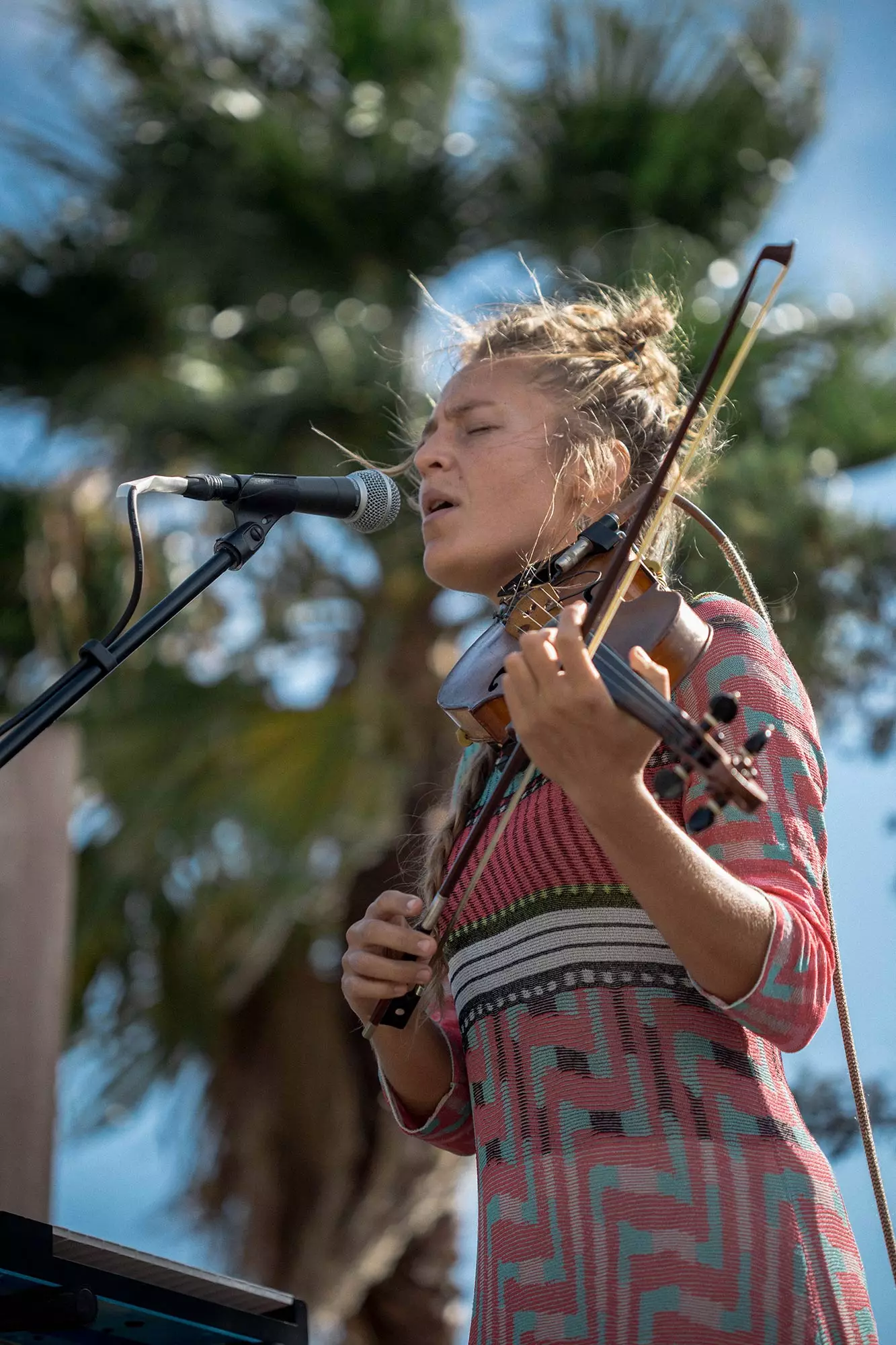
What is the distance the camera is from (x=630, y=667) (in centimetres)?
110

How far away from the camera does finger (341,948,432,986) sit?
1337mm

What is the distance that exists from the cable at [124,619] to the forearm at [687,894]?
1.92 feet

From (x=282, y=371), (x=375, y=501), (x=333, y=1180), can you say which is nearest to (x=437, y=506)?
(x=375, y=501)

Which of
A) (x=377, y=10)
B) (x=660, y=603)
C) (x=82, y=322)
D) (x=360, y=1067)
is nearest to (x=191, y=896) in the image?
(x=360, y=1067)

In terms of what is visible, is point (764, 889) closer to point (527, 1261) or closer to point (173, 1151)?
point (527, 1261)

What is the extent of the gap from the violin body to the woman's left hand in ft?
0.52

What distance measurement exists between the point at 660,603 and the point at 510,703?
0.81ft

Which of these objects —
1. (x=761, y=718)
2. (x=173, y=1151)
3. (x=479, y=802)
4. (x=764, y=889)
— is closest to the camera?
(x=764, y=889)

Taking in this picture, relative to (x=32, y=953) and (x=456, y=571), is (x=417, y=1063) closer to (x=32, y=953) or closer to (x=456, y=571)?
(x=456, y=571)

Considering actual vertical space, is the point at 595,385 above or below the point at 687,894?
above

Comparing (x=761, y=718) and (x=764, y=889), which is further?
(x=761, y=718)


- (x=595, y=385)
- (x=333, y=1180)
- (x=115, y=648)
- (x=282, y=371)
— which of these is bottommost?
(x=115, y=648)

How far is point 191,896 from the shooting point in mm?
6164

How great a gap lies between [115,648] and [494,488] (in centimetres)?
52
